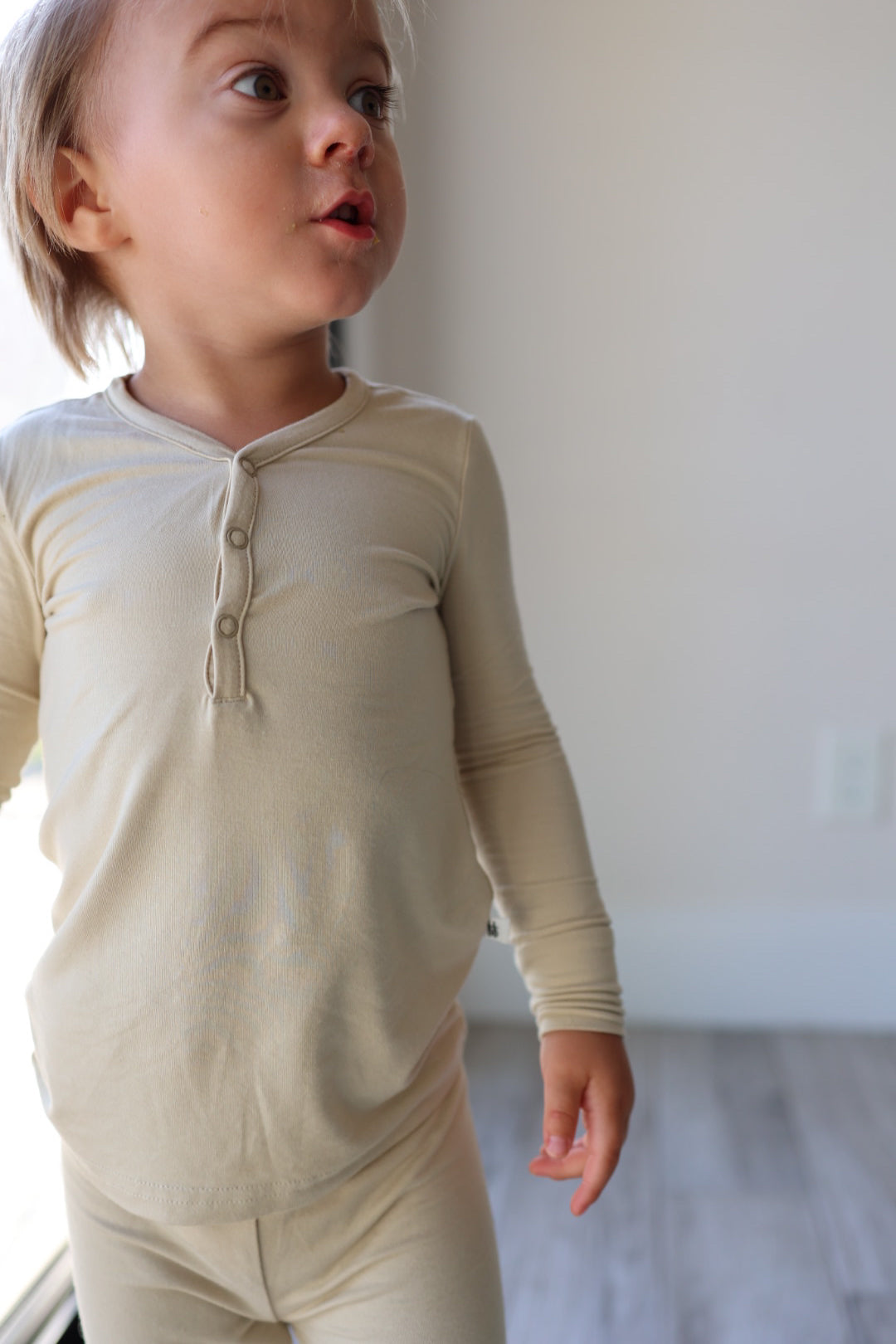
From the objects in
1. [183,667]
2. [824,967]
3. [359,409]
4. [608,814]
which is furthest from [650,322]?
[183,667]

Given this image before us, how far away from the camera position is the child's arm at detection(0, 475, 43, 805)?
2.34 feet

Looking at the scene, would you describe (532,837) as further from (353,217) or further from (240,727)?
(353,217)

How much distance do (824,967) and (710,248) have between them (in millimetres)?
1035

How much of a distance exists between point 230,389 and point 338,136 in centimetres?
16

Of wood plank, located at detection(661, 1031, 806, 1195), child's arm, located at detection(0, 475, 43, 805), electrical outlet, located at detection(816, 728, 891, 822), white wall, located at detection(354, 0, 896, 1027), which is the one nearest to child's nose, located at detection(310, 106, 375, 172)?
child's arm, located at detection(0, 475, 43, 805)

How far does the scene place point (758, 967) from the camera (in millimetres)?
1874

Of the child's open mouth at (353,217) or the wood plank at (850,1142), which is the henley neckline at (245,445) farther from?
the wood plank at (850,1142)

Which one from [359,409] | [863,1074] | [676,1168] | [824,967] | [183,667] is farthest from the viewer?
[824,967]

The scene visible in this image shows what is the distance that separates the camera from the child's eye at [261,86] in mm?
673

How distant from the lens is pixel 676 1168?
1508 millimetres

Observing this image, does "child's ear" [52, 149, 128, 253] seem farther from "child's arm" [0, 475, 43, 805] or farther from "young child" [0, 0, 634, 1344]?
"child's arm" [0, 475, 43, 805]

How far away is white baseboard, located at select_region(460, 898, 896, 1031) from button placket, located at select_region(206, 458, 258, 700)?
128 centimetres

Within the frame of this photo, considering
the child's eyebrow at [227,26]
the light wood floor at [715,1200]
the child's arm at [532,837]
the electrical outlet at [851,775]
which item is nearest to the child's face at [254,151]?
the child's eyebrow at [227,26]

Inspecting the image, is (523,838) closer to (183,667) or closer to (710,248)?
(183,667)
